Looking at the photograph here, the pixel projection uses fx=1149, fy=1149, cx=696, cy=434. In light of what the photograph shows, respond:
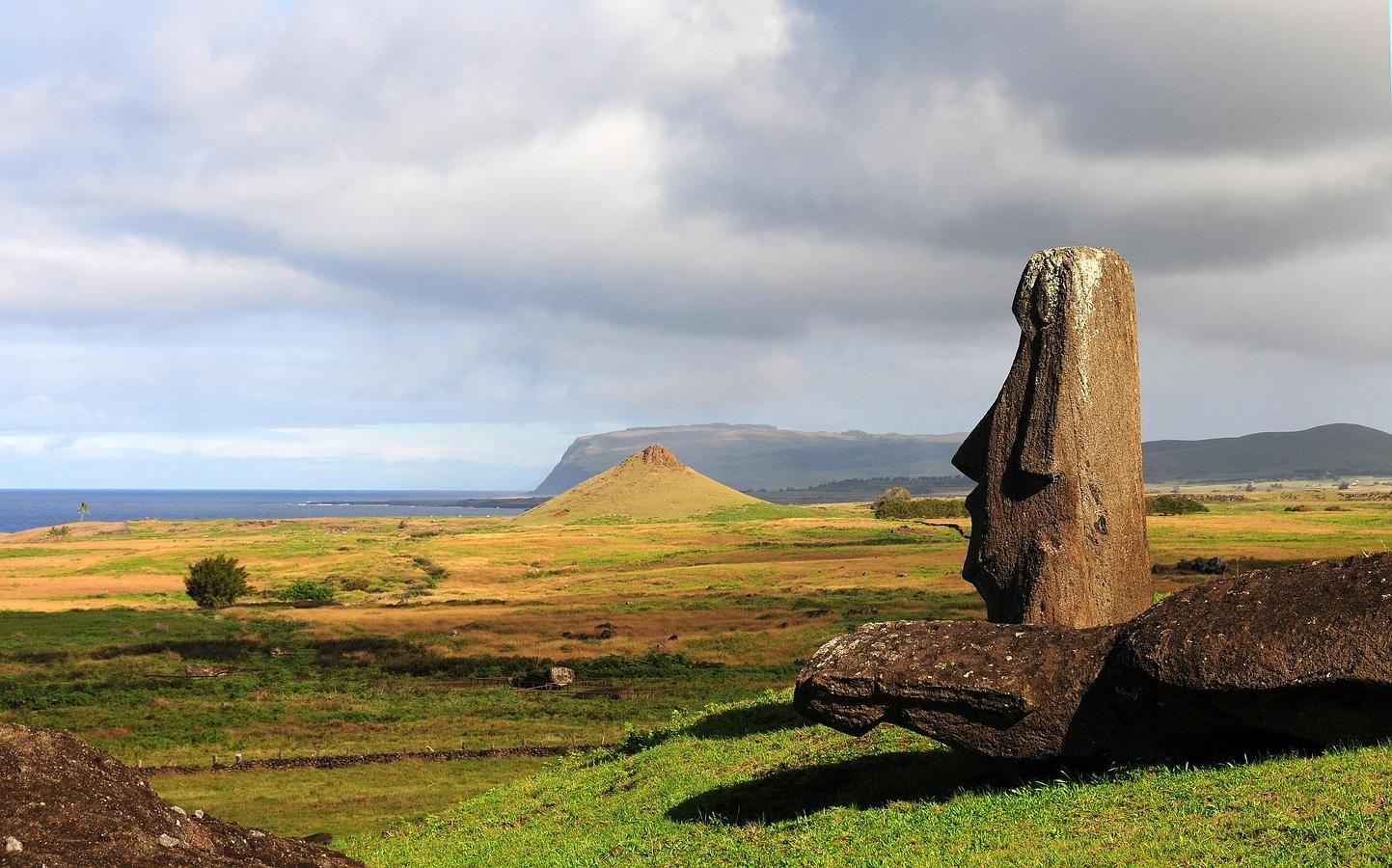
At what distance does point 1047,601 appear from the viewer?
57.9 ft

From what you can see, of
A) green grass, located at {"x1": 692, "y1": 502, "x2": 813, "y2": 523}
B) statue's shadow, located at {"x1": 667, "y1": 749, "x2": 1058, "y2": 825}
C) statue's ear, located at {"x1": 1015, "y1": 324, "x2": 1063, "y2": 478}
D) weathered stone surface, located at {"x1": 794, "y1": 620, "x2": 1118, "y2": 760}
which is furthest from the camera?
green grass, located at {"x1": 692, "y1": 502, "x2": 813, "y2": 523}

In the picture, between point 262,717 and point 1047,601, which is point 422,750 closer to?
point 262,717

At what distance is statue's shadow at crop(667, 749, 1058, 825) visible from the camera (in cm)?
1451

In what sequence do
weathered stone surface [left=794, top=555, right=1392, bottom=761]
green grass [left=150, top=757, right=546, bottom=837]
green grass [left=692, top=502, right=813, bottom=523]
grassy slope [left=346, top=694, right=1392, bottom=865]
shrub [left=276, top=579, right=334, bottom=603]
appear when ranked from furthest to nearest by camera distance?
green grass [left=692, top=502, right=813, bottom=523] < shrub [left=276, top=579, right=334, bottom=603] < green grass [left=150, top=757, right=546, bottom=837] < weathered stone surface [left=794, top=555, right=1392, bottom=761] < grassy slope [left=346, top=694, right=1392, bottom=865]

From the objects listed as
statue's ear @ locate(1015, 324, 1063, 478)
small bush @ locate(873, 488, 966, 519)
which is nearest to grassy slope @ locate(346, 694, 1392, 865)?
statue's ear @ locate(1015, 324, 1063, 478)

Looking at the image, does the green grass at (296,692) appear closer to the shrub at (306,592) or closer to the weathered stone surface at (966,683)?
the weathered stone surface at (966,683)

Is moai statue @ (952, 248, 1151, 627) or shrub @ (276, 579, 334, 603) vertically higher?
moai statue @ (952, 248, 1151, 627)

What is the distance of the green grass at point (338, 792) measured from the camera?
2472 centimetres

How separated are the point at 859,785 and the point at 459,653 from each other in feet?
133

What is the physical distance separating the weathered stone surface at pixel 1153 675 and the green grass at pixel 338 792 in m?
14.0

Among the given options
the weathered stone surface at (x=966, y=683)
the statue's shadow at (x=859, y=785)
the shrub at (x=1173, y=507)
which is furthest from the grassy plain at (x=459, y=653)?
the shrub at (x=1173, y=507)

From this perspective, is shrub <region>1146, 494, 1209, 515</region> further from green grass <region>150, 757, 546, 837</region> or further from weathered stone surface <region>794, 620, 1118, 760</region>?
weathered stone surface <region>794, 620, 1118, 760</region>

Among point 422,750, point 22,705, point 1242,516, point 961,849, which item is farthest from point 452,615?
point 1242,516

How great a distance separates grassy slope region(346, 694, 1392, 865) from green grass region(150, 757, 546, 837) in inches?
116
